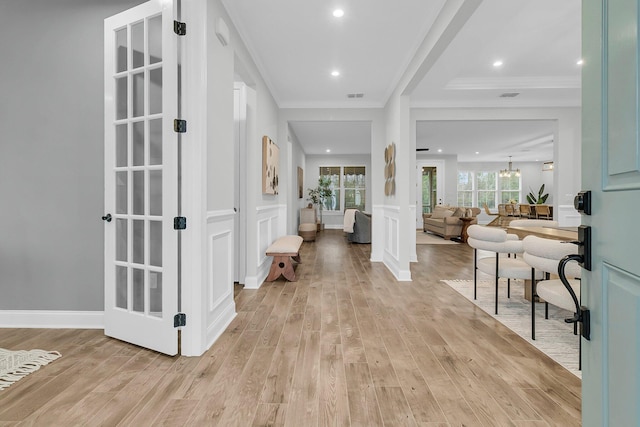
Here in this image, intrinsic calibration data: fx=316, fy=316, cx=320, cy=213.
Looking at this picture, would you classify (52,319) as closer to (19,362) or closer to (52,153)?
(19,362)

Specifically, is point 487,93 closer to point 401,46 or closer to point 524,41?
point 524,41

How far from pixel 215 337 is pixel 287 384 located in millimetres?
807

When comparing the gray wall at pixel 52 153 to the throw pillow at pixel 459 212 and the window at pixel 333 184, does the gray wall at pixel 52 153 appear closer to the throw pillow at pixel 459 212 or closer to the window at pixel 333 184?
the throw pillow at pixel 459 212

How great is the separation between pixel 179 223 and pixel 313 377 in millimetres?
1234

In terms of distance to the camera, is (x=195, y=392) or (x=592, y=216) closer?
(x=592, y=216)

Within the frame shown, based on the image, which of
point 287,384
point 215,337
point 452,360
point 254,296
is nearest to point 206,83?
point 215,337

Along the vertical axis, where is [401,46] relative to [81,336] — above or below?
above

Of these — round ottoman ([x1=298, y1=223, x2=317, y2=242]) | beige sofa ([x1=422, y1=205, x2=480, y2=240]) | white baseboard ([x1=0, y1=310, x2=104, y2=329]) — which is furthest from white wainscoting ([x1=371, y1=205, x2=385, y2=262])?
white baseboard ([x1=0, y1=310, x2=104, y2=329])

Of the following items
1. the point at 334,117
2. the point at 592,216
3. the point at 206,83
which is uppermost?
the point at 334,117

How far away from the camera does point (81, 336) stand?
2.30 meters

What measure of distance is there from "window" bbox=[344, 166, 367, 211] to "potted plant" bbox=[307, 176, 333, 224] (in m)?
0.66

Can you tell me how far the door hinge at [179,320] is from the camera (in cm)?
201

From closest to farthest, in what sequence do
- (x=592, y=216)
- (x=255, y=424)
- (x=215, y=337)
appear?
(x=592, y=216) → (x=255, y=424) → (x=215, y=337)

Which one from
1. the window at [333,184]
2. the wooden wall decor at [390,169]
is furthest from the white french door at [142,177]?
the window at [333,184]
